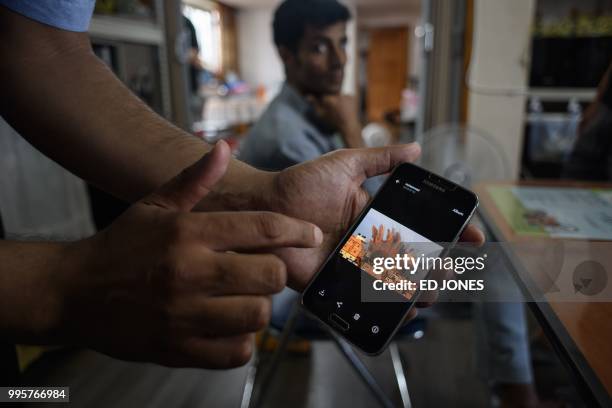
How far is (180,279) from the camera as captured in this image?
0.26 m

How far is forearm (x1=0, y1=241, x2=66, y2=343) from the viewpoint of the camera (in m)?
0.29

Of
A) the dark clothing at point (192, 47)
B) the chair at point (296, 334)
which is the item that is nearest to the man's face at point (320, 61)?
the chair at point (296, 334)

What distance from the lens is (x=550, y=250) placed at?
0.40 metres

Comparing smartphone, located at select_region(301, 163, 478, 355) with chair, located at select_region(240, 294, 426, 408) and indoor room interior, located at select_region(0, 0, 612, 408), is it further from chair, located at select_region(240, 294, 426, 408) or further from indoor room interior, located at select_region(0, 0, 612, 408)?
chair, located at select_region(240, 294, 426, 408)

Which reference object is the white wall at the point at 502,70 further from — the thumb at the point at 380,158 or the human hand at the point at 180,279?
the human hand at the point at 180,279

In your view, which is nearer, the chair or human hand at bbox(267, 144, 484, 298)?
human hand at bbox(267, 144, 484, 298)

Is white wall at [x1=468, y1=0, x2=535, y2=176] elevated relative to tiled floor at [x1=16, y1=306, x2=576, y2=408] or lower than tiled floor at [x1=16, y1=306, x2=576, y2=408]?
elevated

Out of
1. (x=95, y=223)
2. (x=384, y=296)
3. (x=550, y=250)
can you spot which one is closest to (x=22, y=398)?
(x=384, y=296)

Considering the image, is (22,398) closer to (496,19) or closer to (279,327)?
(279,327)

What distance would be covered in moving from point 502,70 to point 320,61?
3.36 feet

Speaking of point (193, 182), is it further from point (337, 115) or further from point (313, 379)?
point (313, 379)

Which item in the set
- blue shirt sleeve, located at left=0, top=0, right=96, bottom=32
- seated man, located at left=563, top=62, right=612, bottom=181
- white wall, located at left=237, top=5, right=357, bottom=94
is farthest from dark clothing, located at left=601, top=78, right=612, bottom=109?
white wall, located at left=237, top=5, right=357, bottom=94

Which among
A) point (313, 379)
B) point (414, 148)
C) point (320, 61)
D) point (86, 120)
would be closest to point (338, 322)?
point (414, 148)

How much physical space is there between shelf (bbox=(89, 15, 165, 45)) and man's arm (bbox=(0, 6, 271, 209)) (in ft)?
3.89
